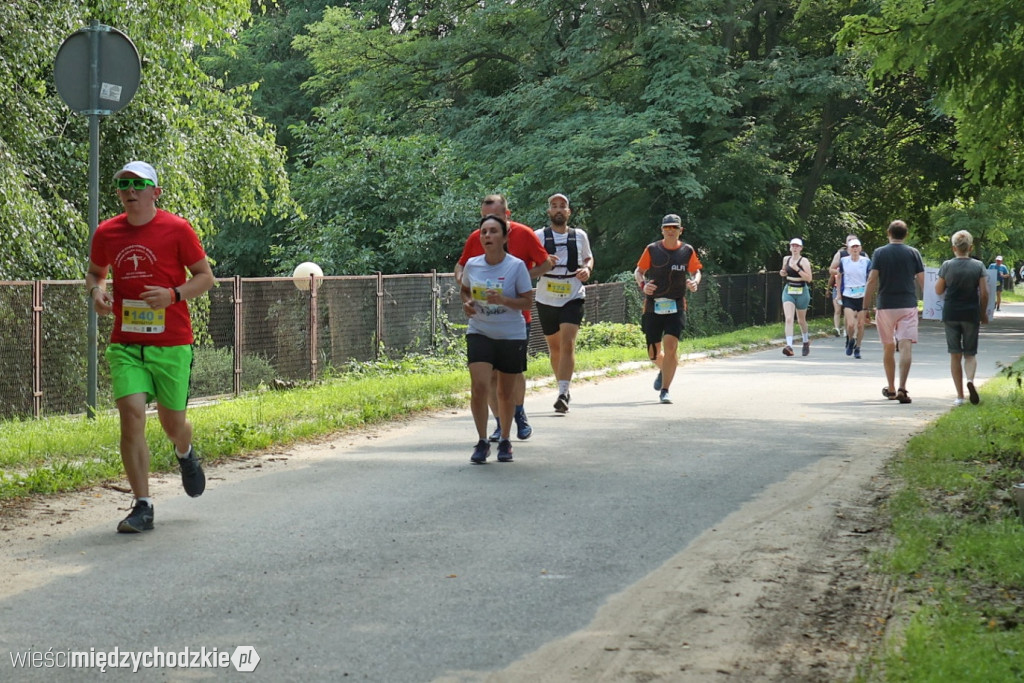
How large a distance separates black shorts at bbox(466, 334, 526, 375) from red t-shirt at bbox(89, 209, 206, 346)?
295 cm

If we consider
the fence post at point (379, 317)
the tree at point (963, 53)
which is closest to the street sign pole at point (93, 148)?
the tree at point (963, 53)

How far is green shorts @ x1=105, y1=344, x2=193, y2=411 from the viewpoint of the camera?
7629mm

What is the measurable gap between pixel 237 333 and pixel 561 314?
4436 millimetres

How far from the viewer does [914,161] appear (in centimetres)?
4312

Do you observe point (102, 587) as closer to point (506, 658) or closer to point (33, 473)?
point (506, 658)

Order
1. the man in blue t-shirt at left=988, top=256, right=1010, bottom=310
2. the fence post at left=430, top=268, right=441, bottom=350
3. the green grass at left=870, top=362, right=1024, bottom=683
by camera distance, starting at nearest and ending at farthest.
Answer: the green grass at left=870, top=362, right=1024, bottom=683 < the fence post at left=430, top=268, right=441, bottom=350 < the man in blue t-shirt at left=988, top=256, right=1010, bottom=310

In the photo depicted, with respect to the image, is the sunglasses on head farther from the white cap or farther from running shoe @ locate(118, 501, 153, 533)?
running shoe @ locate(118, 501, 153, 533)

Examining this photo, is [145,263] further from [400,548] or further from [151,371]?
[400,548]

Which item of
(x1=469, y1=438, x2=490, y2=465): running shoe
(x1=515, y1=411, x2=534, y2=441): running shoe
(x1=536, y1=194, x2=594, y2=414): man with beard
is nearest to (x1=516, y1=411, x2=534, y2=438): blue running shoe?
(x1=515, y1=411, x2=534, y2=441): running shoe

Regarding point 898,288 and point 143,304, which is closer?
point 143,304

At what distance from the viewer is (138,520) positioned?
7.54m

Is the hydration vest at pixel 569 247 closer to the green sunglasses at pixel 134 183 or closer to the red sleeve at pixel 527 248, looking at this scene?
the red sleeve at pixel 527 248

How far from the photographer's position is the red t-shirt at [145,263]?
A: 7.62m

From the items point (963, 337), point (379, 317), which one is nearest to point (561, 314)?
point (963, 337)
